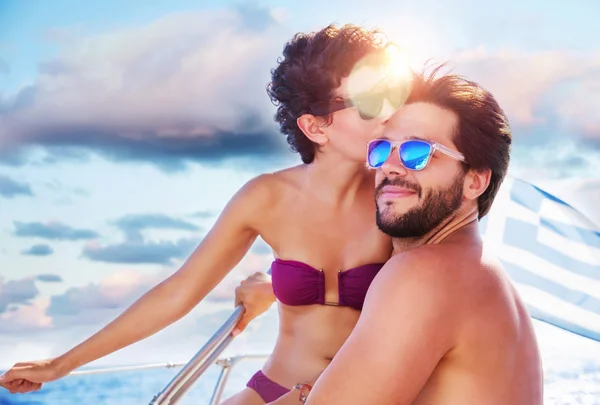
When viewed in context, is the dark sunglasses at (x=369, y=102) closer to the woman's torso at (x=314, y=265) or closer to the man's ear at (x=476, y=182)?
the woman's torso at (x=314, y=265)

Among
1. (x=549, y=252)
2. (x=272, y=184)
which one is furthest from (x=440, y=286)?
(x=549, y=252)

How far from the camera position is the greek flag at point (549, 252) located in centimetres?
555

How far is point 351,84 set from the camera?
294 cm

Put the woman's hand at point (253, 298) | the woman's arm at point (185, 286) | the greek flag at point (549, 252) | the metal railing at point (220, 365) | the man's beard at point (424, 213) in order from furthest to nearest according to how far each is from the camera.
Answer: the greek flag at point (549, 252) → the metal railing at point (220, 365) → the woman's hand at point (253, 298) → the woman's arm at point (185, 286) → the man's beard at point (424, 213)

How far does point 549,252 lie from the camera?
5.67 m

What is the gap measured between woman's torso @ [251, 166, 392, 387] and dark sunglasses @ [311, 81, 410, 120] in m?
0.30

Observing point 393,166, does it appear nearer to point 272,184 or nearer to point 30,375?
point 272,184

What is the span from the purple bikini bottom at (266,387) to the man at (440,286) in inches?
37.3

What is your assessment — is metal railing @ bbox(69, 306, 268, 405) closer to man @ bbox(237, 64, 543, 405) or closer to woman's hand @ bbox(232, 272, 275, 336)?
woman's hand @ bbox(232, 272, 275, 336)

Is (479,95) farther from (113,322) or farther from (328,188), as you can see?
(113,322)

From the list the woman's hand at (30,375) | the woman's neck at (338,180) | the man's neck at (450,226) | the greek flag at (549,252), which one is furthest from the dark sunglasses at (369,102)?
the greek flag at (549,252)

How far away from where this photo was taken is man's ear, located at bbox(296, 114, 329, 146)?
304cm

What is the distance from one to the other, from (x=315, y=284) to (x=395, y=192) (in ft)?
2.97

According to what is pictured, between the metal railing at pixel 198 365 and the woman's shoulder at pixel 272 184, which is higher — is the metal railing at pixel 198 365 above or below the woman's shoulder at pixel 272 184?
below
